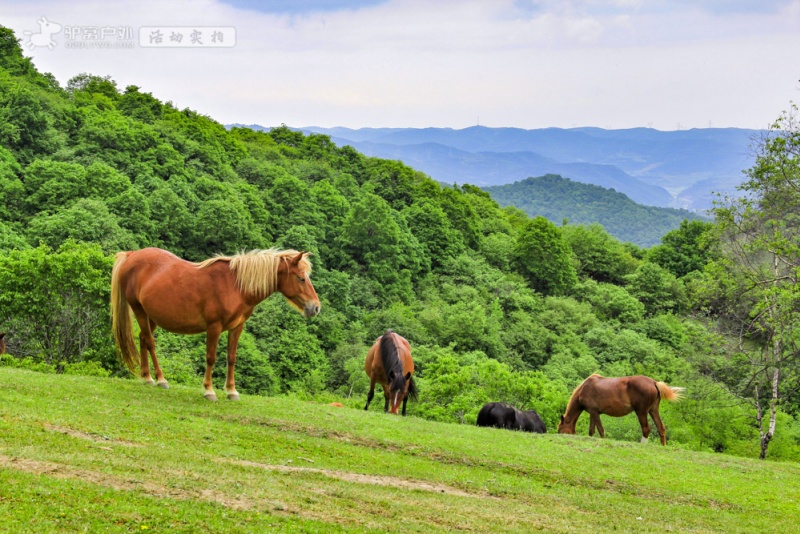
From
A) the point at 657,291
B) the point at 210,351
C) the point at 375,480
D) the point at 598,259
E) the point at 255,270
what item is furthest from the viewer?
the point at 598,259

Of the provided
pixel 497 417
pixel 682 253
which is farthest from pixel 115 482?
pixel 682 253

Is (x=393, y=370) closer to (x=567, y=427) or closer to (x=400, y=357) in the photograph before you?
(x=400, y=357)

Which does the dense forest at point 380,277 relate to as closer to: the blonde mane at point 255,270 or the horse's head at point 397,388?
the horse's head at point 397,388

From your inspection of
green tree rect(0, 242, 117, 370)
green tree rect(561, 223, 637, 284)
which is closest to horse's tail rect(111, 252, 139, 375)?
green tree rect(0, 242, 117, 370)

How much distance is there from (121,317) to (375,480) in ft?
24.5

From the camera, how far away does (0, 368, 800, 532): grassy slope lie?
24.6 feet

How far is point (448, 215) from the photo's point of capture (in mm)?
93312

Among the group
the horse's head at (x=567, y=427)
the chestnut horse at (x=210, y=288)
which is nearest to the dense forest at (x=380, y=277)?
the horse's head at (x=567, y=427)

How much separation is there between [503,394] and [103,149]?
5170 centimetres

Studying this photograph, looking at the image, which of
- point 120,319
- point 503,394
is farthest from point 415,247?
point 120,319

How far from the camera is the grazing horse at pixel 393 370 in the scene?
1850cm

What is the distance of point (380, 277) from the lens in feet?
229

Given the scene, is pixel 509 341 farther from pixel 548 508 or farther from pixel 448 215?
pixel 548 508

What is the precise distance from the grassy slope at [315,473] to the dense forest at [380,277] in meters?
5.62
